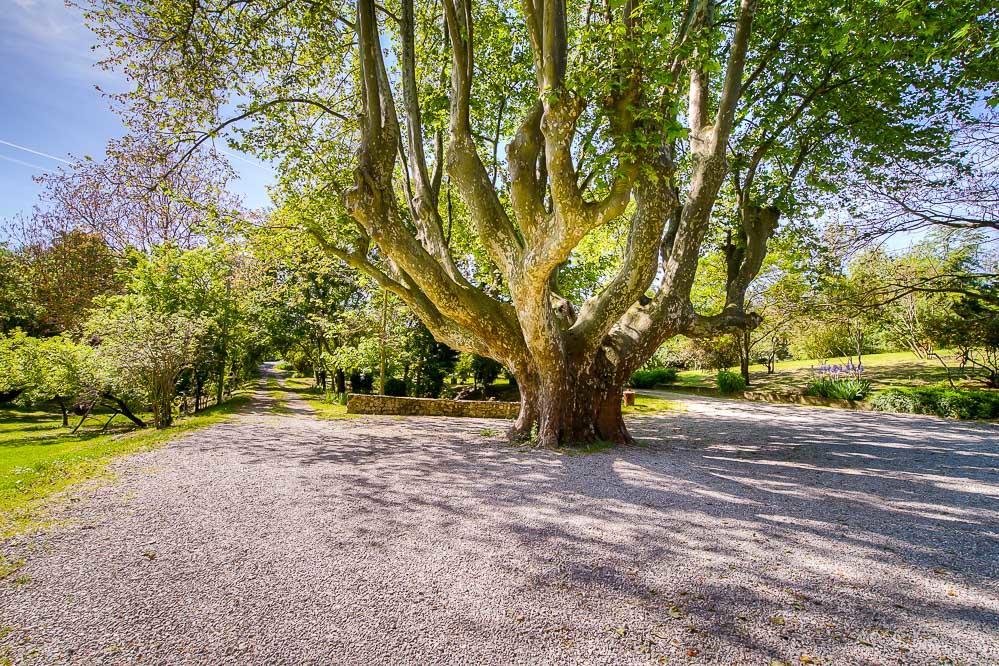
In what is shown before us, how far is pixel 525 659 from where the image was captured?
6.16ft

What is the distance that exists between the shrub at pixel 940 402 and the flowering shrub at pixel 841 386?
75cm

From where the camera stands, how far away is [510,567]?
2688 mm

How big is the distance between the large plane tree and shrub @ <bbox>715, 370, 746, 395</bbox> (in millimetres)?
10394

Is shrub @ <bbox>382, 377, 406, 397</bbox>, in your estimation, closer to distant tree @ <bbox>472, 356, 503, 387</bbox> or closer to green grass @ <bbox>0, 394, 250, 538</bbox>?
distant tree @ <bbox>472, 356, 503, 387</bbox>

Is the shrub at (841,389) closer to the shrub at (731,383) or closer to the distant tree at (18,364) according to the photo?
the shrub at (731,383)

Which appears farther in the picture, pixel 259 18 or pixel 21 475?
pixel 259 18

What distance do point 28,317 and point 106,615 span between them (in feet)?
90.9

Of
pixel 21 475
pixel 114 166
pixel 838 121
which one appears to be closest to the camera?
pixel 21 475

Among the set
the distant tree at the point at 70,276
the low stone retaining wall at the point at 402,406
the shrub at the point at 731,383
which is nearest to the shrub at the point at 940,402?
the shrub at the point at 731,383

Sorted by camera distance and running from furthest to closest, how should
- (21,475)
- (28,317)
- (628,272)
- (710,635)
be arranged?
(28,317)
(628,272)
(21,475)
(710,635)

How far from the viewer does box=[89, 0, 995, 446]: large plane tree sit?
17.1 ft

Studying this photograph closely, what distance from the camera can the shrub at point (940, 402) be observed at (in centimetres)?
1003

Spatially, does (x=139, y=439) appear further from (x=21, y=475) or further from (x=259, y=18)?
(x=259, y=18)

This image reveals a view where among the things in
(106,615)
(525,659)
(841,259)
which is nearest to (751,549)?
(525,659)
